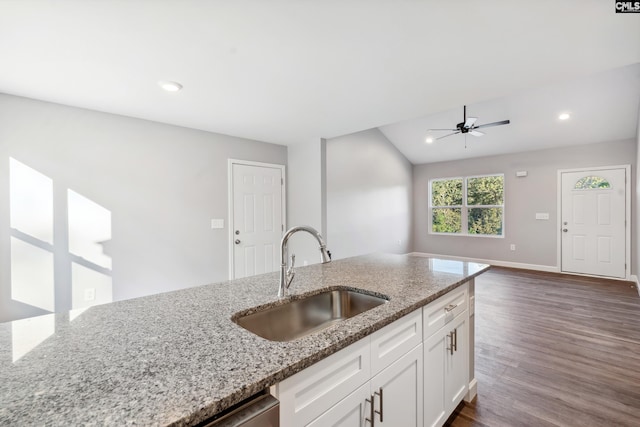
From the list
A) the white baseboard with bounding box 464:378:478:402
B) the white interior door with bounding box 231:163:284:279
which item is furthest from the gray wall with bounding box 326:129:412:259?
the white baseboard with bounding box 464:378:478:402

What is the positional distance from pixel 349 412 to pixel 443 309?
32.4 inches

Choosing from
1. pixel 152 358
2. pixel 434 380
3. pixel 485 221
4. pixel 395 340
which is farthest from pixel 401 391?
pixel 485 221

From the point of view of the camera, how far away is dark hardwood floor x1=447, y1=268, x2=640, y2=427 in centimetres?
187

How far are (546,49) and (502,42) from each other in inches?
14.4

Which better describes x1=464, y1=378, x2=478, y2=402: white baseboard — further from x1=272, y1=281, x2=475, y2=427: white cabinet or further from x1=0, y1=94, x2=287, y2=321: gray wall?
x1=0, y1=94, x2=287, y2=321: gray wall

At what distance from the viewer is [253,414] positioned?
71 centimetres

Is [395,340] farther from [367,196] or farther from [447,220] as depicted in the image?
[447,220]

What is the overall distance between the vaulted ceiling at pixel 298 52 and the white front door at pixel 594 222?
397 centimetres

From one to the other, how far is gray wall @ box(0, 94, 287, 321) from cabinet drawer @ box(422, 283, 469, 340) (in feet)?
10.4

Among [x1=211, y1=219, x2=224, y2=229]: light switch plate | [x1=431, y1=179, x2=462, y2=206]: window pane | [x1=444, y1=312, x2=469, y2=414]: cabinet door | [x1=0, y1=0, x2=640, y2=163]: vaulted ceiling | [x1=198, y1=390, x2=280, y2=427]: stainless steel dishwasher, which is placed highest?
[x1=0, y1=0, x2=640, y2=163]: vaulted ceiling

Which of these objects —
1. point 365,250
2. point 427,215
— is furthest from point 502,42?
point 427,215

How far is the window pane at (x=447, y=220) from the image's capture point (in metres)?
6.91

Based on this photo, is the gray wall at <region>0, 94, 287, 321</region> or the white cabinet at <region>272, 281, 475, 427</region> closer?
the white cabinet at <region>272, 281, 475, 427</region>

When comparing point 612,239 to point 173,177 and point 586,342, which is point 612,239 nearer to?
point 586,342
